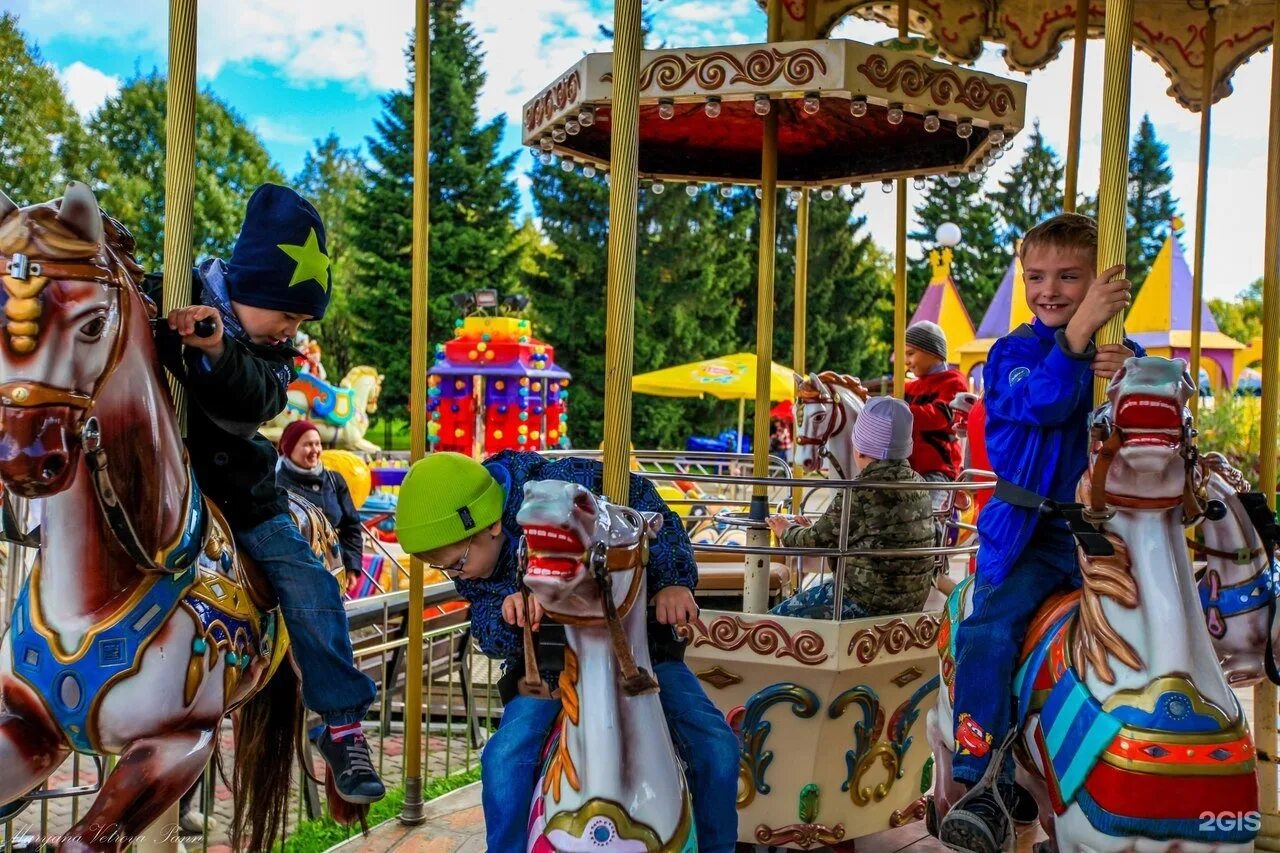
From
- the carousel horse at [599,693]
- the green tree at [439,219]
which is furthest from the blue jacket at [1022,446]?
the green tree at [439,219]

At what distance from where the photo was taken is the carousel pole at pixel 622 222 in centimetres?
280

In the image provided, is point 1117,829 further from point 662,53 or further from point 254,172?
point 254,172

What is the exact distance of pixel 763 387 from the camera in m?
4.98

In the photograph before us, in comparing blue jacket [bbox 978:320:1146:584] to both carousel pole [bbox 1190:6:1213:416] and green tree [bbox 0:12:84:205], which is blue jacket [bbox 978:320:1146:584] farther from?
green tree [bbox 0:12:84:205]

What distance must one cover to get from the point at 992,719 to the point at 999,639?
22cm

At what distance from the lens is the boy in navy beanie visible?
2756mm

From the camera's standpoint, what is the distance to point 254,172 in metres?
33.4

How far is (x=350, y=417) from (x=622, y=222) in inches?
689

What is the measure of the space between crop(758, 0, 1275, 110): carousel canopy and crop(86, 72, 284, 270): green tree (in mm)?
23354

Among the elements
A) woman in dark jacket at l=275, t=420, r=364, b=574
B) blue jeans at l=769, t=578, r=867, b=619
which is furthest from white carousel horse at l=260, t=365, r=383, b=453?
blue jeans at l=769, t=578, r=867, b=619

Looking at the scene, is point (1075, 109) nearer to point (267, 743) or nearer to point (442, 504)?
point (442, 504)

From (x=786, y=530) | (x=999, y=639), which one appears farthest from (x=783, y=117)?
(x=999, y=639)

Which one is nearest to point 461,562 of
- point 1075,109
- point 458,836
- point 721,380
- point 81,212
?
point 81,212

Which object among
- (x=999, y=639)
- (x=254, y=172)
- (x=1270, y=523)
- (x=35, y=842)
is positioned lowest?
(x=35, y=842)
